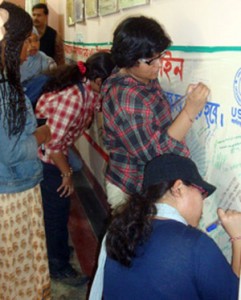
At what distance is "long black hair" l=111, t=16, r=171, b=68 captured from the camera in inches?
50.4

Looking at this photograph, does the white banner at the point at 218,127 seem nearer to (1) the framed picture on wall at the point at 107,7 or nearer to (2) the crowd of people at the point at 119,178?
(2) the crowd of people at the point at 119,178

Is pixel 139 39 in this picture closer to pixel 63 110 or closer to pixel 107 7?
pixel 63 110

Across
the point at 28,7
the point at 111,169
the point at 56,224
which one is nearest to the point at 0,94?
the point at 111,169

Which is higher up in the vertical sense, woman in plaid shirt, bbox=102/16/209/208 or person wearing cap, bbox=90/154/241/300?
woman in plaid shirt, bbox=102/16/209/208

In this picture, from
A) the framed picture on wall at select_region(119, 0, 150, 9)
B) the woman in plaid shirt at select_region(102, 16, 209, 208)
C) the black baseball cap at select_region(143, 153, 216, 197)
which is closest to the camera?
the black baseball cap at select_region(143, 153, 216, 197)

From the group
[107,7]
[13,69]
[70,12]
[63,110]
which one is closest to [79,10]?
[70,12]

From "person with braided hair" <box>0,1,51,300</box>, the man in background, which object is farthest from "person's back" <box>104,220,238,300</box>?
the man in background

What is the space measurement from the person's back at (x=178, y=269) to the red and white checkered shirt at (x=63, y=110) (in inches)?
40.6

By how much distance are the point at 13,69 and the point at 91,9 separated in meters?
1.67

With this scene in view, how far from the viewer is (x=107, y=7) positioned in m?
2.42
